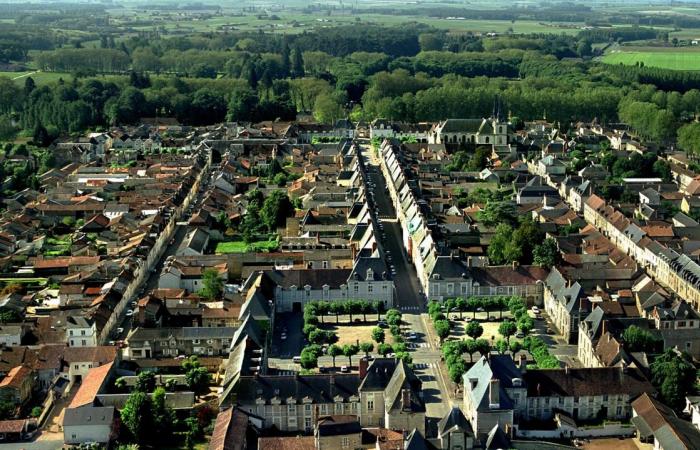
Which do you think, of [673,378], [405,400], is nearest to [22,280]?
[405,400]

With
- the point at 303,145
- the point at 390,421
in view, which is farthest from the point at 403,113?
the point at 390,421

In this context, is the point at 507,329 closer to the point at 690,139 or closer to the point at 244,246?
the point at 244,246

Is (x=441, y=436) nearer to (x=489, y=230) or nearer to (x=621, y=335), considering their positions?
(x=621, y=335)

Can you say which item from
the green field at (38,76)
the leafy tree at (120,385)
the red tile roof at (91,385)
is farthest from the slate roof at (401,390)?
the green field at (38,76)

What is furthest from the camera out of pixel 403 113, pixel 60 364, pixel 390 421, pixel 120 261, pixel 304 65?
pixel 304 65

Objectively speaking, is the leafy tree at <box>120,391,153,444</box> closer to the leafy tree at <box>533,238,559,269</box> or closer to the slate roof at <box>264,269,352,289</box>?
the slate roof at <box>264,269,352,289</box>

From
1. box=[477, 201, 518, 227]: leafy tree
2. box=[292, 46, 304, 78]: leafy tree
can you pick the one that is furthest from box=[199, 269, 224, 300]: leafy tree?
box=[292, 46, 304, 78]: leafy tree
